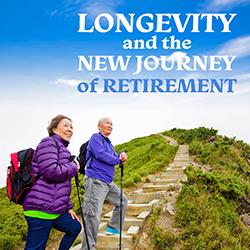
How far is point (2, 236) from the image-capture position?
8602 mm

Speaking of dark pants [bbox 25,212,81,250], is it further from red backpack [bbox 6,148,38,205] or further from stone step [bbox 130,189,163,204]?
stone step [bbox 130,189,163,204]

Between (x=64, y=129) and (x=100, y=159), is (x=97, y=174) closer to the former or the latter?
(x=100, y=159)

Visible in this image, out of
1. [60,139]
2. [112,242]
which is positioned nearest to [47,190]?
[60,139]

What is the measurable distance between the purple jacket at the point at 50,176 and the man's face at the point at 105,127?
1.88m

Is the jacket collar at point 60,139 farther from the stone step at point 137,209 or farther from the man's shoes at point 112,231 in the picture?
the stone step at point 137,209

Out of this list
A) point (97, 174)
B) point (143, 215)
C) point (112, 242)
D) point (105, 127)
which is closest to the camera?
point (97, 174)

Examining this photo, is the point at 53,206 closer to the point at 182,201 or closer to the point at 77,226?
the point at 77,226

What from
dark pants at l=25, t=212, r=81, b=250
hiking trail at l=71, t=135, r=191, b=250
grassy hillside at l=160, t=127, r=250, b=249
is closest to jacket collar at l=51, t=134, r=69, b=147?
dark pants at l=25, t=212, r=81, b=250

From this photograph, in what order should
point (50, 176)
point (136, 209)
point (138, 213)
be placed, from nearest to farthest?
point (50, 176), point (138, 213), point (136, 209)

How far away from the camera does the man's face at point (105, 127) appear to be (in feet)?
22.7

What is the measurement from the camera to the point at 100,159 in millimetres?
6742

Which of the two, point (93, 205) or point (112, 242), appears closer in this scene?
point (93, 205)

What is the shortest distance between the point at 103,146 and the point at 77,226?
1745 mm

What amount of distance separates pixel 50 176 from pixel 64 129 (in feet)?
2.18
